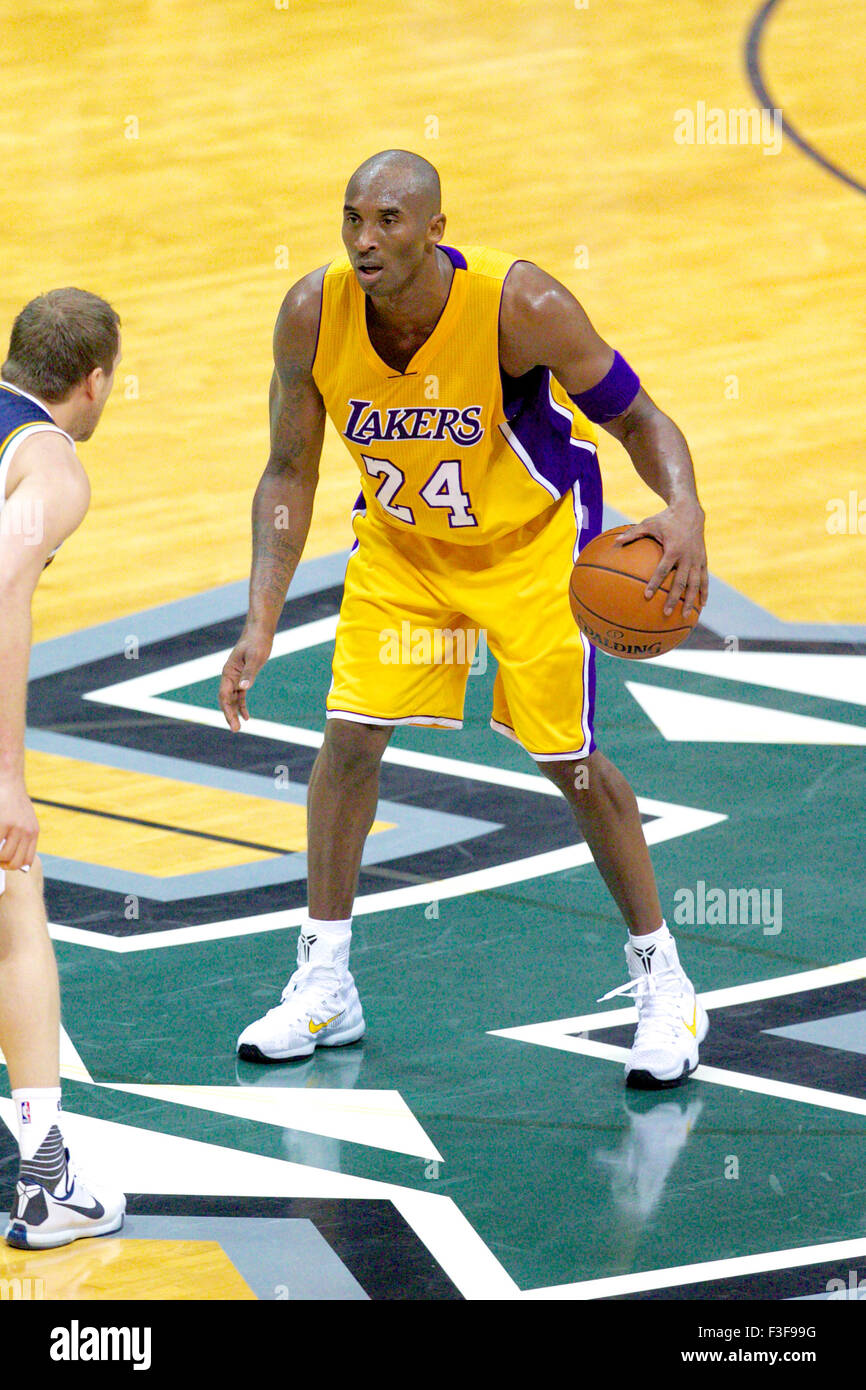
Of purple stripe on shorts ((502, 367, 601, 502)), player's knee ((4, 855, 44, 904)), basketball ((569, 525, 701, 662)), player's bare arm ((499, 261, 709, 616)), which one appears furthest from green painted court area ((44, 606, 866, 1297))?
purple stripe on shorts ((502, 367, 601, 502))

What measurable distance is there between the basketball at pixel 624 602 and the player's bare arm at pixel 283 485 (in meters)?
0.69

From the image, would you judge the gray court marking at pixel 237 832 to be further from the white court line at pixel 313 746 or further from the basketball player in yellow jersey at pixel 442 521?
the basketball player in yellow jersey at pixel 442 521

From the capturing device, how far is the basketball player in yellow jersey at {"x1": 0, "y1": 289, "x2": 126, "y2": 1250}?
378 cm

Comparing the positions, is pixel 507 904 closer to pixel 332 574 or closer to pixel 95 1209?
pixel 95 1209

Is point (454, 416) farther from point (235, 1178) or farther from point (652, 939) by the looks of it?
point (235, 1178)

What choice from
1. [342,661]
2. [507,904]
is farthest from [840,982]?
[342,661]

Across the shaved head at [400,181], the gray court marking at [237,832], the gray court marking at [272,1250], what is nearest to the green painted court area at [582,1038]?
the gray court marking at [237,832]

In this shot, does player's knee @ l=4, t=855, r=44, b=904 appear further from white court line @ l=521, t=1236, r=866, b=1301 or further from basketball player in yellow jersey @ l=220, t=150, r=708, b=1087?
white court line @ l=521, t=1236, r=866, b=1301

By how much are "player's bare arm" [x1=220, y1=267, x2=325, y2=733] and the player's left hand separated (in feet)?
2.76

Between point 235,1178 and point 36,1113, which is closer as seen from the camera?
point 36,1113

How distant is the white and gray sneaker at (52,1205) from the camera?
157 inches

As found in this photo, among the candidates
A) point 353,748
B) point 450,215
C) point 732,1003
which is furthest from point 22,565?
point 450,215

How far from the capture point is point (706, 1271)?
3.88 metres

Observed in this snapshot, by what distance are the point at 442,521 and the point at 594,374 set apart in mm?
491
